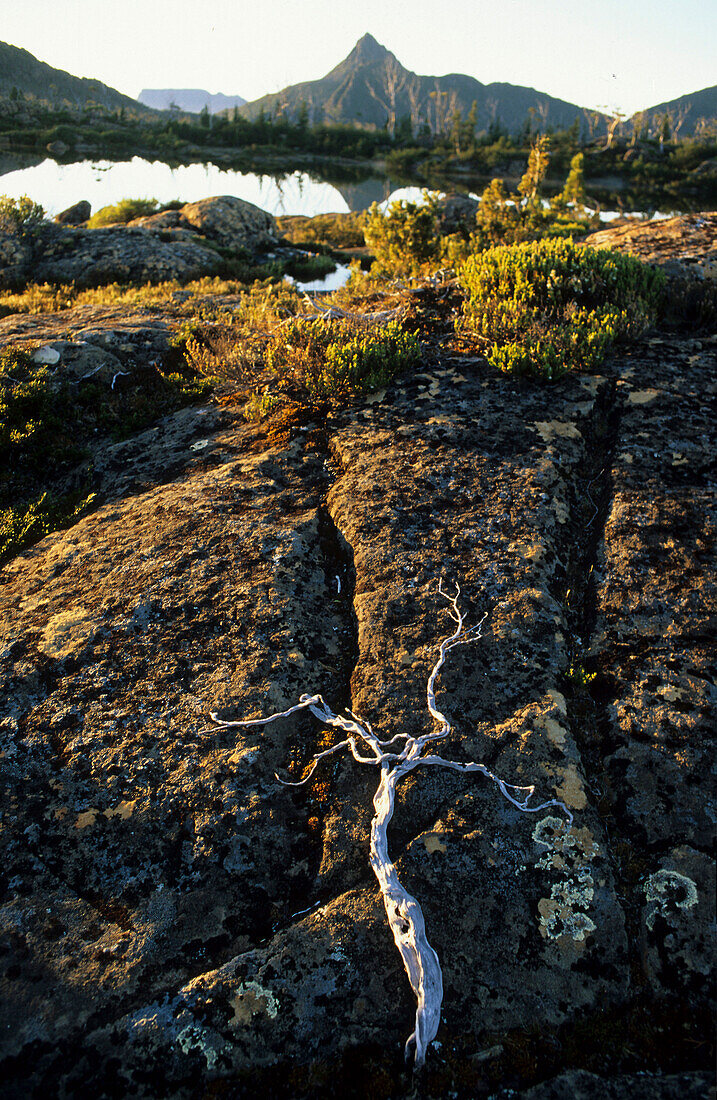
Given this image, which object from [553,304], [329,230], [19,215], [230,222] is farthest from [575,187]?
[553,304]

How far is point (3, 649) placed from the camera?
4.14m

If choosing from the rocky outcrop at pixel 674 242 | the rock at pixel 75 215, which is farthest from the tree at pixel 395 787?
the rock at pixel 75 215

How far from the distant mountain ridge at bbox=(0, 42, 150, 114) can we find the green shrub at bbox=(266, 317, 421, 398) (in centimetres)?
21279

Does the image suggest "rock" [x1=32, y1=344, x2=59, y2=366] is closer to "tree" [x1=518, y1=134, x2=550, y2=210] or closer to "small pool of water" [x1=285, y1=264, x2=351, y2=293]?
"small pool of water" [x1=285, y1=264, x2=351, y2=293]

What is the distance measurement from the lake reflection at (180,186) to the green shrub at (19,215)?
16.3 m

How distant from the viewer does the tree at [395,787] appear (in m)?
2.50

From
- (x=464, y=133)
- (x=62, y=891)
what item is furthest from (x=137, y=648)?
(x=464, y=133)

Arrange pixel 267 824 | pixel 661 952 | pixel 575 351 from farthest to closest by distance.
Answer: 1. pixel 575 351
2. pixel 267 824
3. pixel 661 952

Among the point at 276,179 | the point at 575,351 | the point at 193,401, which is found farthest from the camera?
the point at 276,179

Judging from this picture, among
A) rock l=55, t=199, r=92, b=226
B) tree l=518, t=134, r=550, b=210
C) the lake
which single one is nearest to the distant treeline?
the lake

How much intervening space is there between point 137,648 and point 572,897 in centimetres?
307

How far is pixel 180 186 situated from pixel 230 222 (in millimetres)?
40780

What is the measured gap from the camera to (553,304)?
7418 mm

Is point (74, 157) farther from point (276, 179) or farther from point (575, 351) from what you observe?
point (575, 351)
